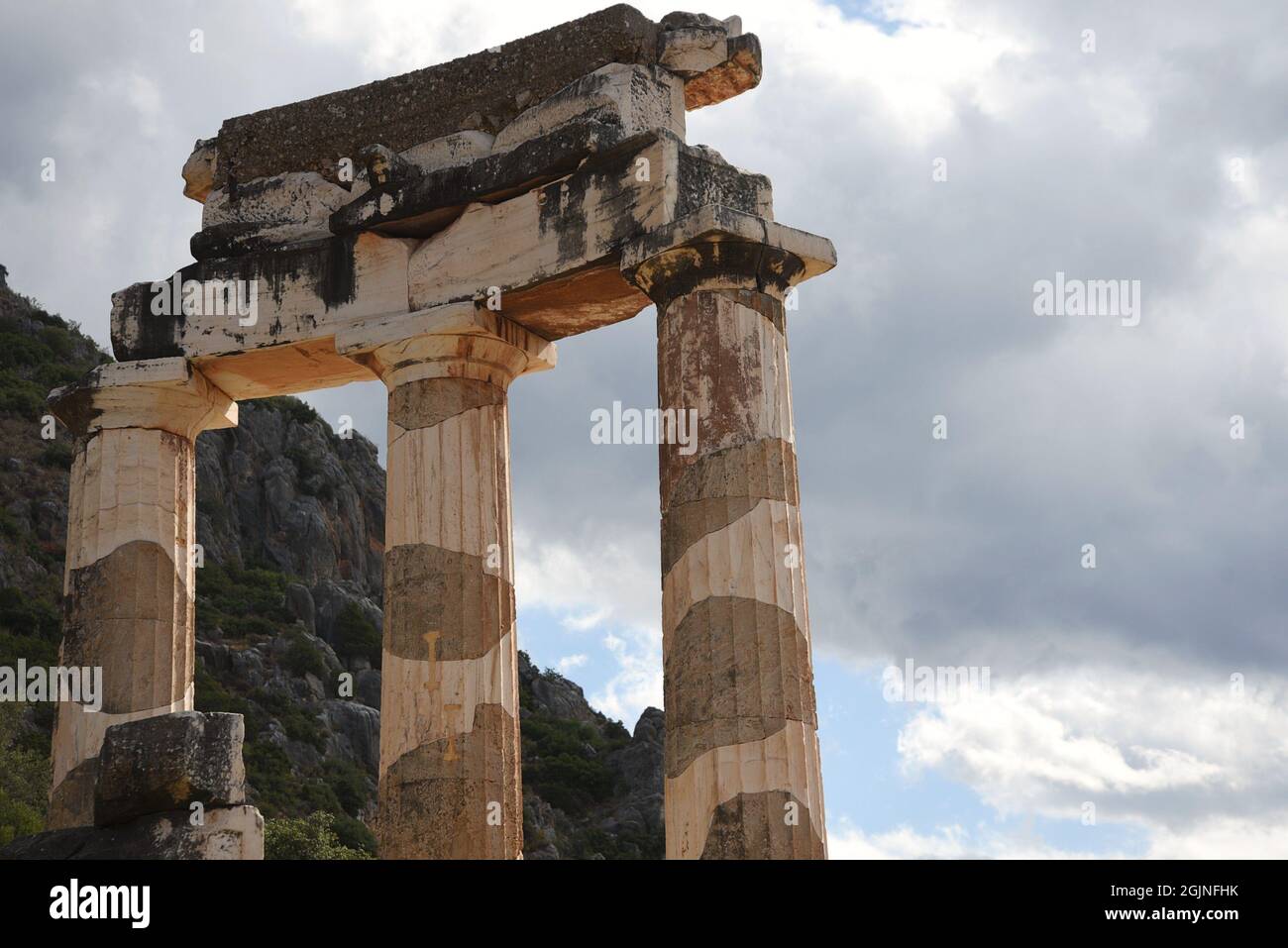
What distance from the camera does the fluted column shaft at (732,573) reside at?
52.6 feet

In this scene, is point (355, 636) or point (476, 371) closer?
point (476, 371)

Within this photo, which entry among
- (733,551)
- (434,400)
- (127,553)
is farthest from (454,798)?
(127,553)

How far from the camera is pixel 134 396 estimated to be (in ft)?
71.5

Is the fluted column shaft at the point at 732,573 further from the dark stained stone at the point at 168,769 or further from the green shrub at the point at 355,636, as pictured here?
the green shrub at the point at 355,636

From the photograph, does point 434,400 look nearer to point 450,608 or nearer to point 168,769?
point 450,608

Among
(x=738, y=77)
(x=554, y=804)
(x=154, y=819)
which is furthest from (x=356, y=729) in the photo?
(x=154, y=819)

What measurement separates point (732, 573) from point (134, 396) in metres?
9.09

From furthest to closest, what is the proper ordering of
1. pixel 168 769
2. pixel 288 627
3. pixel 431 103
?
pixel 288 627, pixel 431 103, pixel 168 769

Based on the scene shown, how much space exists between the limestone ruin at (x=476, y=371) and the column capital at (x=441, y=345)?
0.03 meters

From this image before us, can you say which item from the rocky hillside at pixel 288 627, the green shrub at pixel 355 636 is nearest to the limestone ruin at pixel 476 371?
the rocky hillside at pixel 288 627

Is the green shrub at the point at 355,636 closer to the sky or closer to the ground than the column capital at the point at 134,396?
closer to the sky
